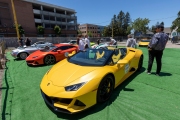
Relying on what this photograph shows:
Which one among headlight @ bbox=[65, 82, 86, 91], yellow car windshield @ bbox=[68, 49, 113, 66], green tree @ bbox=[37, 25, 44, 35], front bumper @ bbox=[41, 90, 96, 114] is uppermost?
green tree @ bbox=[37, 25, 44, 35]

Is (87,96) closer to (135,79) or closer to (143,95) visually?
(143,95)

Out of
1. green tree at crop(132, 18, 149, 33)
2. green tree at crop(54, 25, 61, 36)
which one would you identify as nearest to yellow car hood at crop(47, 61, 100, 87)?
green tree at crop(54, 25, 61, 36)

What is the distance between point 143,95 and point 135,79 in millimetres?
941

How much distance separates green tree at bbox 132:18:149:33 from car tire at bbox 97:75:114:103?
4694 centimetres

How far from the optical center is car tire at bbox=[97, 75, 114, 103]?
227cm

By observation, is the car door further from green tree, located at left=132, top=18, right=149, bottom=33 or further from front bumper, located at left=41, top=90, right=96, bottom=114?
green tree, located at left=132, top=18, right=149, bottom=33

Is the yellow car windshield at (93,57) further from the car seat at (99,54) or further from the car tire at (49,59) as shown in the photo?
the car tire at (49,59)

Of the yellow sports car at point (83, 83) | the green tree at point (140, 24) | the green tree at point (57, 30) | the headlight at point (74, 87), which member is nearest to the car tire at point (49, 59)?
the yellow sports car at point (83, 83)

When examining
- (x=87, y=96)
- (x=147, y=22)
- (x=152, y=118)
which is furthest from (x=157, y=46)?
(x=147, y=22)

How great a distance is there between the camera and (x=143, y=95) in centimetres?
272

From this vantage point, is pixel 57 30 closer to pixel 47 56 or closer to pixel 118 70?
pixel 47 56

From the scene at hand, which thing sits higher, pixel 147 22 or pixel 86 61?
pixel 147 22

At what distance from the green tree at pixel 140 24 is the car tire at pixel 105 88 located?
154 feet

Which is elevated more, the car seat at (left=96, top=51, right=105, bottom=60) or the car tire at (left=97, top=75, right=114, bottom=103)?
the car seat at (left=96, top=51, right=105, bottom=60)
